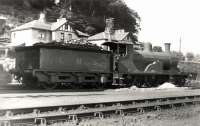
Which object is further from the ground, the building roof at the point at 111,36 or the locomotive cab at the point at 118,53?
the building roof at the point at 111,36

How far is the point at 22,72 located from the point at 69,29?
1630 inches

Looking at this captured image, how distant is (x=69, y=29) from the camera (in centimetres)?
5925

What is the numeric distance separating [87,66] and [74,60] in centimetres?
112

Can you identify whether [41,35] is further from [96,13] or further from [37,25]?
[96,13]

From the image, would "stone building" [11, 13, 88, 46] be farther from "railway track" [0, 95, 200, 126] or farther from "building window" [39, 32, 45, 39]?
"railway track" [0, 95, 200, 126]

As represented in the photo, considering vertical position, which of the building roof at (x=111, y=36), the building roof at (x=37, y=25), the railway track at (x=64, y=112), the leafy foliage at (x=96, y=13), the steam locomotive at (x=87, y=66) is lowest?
the railway track at (x=64, y=112)

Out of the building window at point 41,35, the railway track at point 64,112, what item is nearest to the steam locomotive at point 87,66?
the railway track at point 64,112

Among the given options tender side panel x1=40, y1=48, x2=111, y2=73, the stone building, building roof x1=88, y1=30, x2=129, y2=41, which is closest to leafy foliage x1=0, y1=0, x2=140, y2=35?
building roof x1=88, y1=30, x2=129, y2=41

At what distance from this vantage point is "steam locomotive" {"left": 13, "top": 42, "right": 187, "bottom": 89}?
18562mm

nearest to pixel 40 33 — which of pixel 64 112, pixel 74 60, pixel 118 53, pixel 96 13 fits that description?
pixel 96 13

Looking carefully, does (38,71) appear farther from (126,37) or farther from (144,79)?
(126,37)

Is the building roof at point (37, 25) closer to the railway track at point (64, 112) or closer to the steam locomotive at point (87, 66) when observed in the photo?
the steam locomotive at point (87, 66)

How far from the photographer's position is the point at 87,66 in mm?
20578

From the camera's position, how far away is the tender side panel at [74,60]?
1861cm
